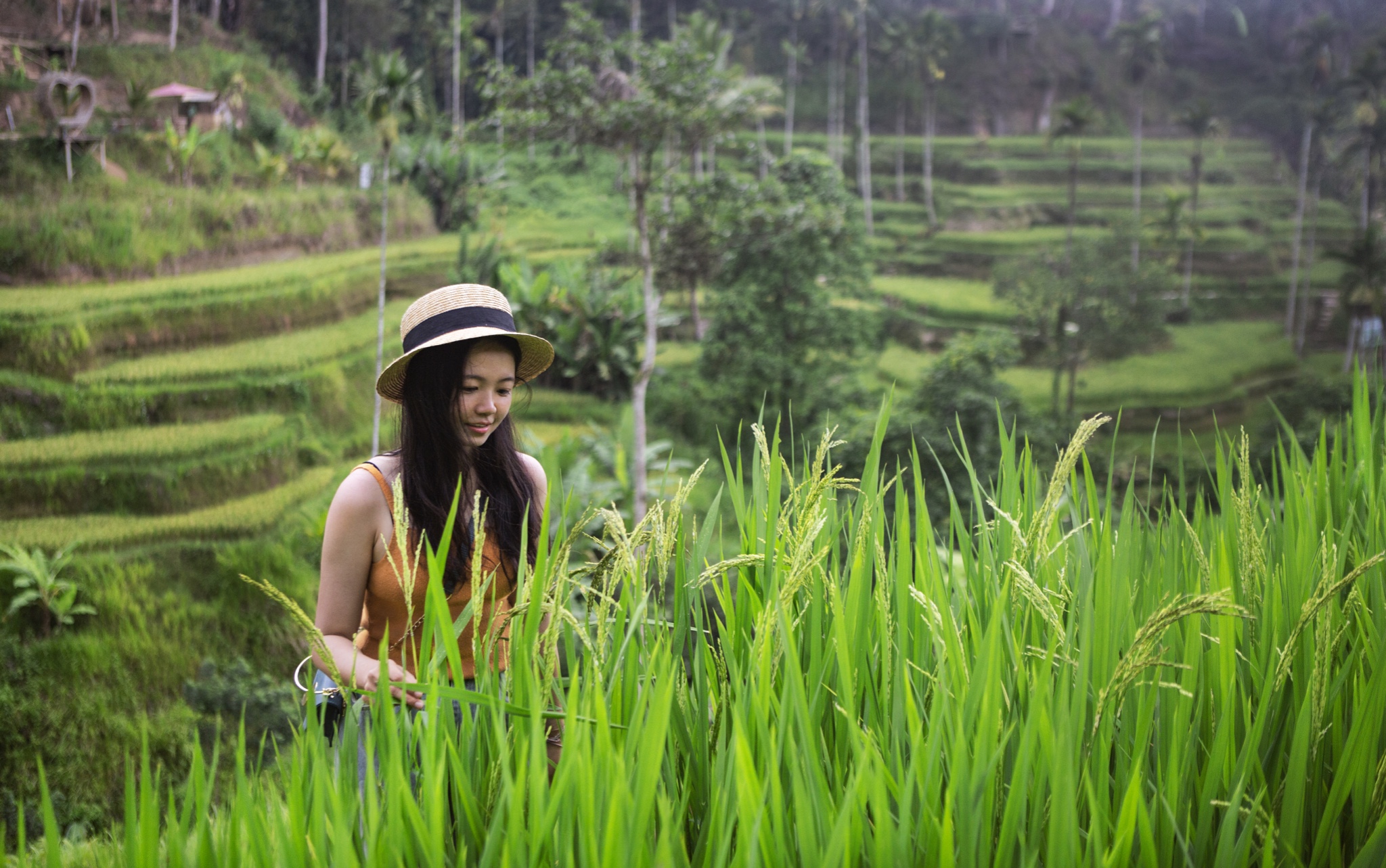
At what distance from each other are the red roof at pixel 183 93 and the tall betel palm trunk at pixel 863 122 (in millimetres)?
8809

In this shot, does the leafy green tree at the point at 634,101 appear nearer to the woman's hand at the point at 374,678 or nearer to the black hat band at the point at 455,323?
the black hat band at the point at 455,323

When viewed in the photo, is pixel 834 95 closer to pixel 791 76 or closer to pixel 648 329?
pixel 791 76

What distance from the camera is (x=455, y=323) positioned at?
1091 millimetres

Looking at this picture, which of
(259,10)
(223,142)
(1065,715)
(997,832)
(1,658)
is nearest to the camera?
(1065,715)

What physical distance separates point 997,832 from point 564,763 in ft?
0.98

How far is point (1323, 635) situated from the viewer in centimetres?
58

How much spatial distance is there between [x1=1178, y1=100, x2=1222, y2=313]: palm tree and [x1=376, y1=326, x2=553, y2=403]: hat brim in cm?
1627

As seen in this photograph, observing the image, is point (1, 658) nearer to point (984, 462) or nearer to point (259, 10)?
point (259, 10)

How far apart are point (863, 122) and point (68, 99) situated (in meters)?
11.2

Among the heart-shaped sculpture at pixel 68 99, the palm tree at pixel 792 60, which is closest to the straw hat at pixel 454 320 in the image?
the heart-shaped sculpture at pixel 68 99

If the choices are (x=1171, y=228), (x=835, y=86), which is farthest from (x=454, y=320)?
(x=1171, y=228)

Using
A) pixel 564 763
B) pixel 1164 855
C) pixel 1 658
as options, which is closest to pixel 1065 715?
pixel 1164 855

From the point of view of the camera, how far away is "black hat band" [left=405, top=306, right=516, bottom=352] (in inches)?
42.8

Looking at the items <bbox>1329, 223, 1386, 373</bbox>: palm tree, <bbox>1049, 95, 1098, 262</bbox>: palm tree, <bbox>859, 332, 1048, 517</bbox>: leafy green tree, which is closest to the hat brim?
<bbox>859, 332, 1048, 517</bbox>: leafy green tree
